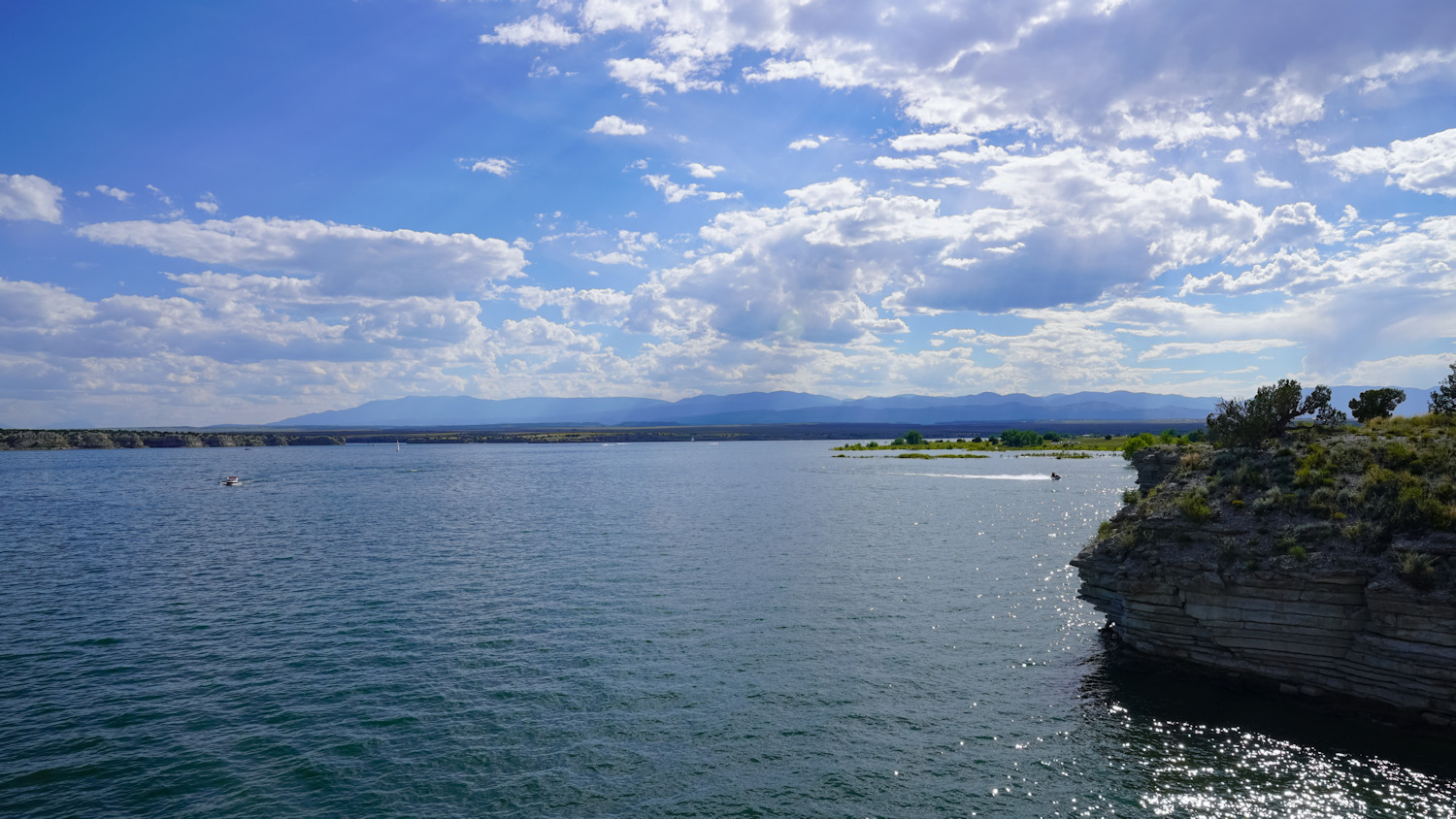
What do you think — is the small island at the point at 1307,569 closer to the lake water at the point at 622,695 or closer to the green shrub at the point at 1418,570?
the green shrub at the point at 1418,570

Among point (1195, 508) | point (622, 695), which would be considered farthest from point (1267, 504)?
point (622, 695)

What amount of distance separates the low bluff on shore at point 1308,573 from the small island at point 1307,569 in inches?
1.9

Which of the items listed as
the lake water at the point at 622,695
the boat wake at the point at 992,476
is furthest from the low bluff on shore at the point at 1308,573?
the boat wake at the point at 992,476

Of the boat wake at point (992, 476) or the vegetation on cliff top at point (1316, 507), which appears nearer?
the vegetation on cliff top at point (1316, 507)

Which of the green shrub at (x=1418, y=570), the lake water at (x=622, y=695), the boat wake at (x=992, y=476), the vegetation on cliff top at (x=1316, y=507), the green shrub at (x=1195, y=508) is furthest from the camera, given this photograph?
the boat wake at (x=992, y=476)

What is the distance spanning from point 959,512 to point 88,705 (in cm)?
7868

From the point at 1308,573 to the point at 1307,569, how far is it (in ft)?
0.81

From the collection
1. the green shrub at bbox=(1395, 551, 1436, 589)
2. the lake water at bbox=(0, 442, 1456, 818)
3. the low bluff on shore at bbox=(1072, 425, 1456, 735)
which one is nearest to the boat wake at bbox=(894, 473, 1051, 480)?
the lake water at bbox=(0, 442, 1456, 818)

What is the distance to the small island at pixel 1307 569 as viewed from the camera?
24125mm

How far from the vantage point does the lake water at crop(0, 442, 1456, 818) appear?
72.0 feet

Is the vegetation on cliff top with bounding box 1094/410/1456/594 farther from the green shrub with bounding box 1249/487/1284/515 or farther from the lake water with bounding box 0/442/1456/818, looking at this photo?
the lake water with bounding box 0/442/1456/818

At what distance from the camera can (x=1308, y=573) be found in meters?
26.0

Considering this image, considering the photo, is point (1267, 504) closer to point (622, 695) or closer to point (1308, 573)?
point (1308, 573)

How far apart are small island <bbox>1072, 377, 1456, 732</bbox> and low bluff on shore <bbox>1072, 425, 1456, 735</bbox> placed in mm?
48
